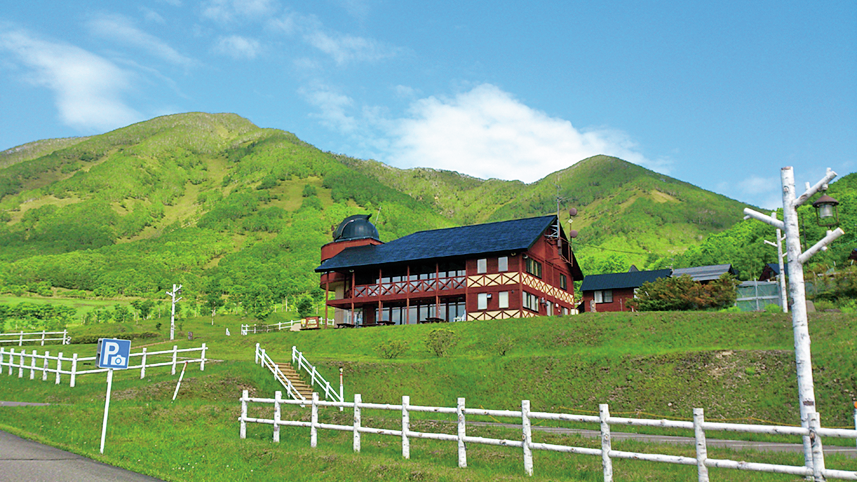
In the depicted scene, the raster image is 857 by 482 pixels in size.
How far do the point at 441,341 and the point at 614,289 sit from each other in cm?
2873

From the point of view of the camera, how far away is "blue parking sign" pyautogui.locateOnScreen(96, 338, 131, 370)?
14617 mm

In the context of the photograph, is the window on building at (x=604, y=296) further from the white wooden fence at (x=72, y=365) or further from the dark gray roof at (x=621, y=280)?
the white wooden fence at (x=72, y=365)

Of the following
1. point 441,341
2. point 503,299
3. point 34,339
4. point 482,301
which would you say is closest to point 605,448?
point 441,341

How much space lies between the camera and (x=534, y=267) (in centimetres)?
4650

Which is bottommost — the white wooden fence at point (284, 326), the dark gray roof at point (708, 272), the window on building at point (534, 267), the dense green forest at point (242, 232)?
the white wooden fence at point (284, 326)

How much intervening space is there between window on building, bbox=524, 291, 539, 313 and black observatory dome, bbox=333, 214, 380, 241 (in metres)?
17.9

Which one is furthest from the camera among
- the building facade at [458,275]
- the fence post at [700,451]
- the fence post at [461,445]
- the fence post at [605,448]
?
the building facade at [458,275]

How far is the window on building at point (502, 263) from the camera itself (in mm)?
44125

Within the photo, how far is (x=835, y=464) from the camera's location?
38.0ft

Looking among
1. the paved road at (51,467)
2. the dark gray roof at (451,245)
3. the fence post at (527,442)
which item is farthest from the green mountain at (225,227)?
the fence post at (527,442)

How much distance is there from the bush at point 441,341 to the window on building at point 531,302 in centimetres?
877

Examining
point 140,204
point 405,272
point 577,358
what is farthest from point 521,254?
point 140,204

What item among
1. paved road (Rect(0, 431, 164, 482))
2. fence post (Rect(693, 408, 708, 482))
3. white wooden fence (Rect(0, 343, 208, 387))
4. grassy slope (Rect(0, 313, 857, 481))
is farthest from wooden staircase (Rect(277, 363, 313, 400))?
fence post (Rect(693, 408, 708, 482))

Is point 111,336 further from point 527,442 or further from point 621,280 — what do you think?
point 527,442
